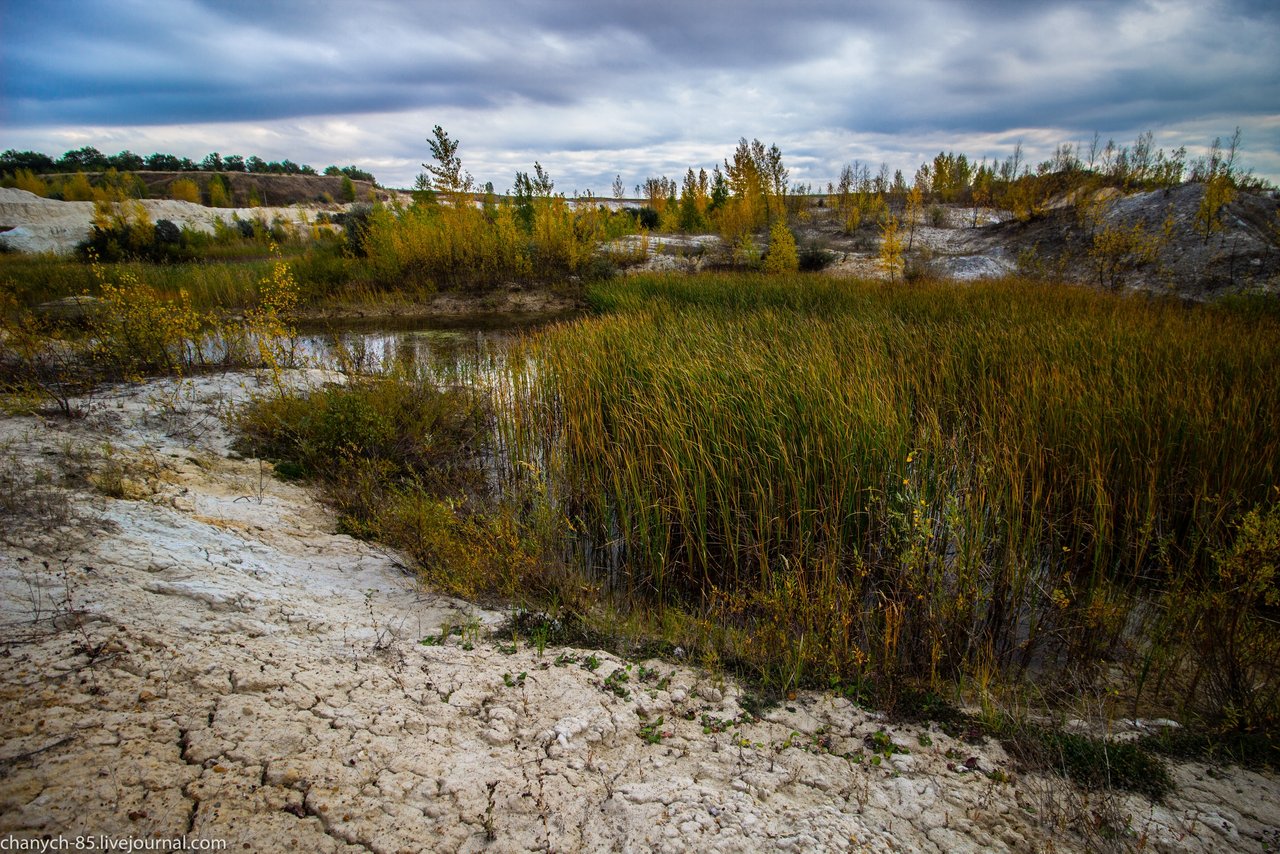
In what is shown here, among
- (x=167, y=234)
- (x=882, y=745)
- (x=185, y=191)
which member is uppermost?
(x=185, y=191)

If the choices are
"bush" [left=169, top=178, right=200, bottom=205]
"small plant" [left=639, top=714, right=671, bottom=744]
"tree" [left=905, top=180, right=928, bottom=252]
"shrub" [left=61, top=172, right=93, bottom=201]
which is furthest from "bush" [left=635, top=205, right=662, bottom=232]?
"shrub" [left=61, top=172, right=93, bottom=201]

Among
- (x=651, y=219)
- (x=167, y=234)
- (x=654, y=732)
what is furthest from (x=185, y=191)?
(x=654, y=732)

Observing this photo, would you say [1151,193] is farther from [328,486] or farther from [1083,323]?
[328,486]

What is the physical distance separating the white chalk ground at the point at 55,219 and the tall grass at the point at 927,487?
2754cm

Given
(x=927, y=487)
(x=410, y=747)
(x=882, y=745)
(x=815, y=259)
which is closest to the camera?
(x=410, y=747)

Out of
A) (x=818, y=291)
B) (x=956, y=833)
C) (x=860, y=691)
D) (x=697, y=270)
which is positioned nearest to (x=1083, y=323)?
(x=818, y=291)

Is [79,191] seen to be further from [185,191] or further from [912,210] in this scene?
[912,210]

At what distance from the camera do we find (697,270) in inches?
731

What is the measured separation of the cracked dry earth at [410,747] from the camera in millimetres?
1635

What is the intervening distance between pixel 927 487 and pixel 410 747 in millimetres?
3432

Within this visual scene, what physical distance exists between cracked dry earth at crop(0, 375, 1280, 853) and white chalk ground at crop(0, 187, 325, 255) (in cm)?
2742

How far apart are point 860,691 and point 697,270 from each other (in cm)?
1737

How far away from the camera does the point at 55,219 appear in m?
24.3

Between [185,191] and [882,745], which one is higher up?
[185,191]
